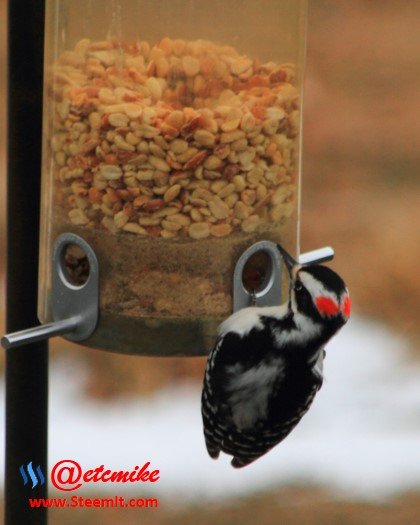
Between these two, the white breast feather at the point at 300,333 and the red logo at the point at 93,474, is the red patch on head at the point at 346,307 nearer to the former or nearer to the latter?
the white breast feather at the point at 300,333

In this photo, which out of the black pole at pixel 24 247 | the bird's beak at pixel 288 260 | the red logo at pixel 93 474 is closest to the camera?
the black pole at pixel 24 247

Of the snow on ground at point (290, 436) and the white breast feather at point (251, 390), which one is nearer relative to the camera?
the white breast feather at point (251, 390)

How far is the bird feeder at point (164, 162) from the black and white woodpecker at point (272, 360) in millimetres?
78

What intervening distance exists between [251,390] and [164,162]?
1.53 ft

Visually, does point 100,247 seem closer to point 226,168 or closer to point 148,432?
point 226,168

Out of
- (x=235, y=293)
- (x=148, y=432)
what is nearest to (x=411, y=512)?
(x=148, y=432)

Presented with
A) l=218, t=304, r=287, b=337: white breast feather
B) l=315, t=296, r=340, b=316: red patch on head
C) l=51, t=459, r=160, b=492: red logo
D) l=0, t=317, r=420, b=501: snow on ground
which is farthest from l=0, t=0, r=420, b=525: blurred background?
l=315, t=296, r=340, b=316: red patch on head

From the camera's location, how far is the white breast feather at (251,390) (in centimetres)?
246

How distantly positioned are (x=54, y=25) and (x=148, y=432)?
2398 millimetres

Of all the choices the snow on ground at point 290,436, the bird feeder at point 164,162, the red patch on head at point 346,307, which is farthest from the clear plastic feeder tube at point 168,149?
the snow on ground at point 290,436

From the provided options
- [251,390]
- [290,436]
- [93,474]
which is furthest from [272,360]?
[290,436]

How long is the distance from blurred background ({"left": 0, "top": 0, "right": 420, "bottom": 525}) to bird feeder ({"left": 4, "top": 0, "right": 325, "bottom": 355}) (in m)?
1.99

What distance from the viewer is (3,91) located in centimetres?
570

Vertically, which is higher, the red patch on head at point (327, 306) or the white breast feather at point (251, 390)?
the red patch on head at point (327, 306)
